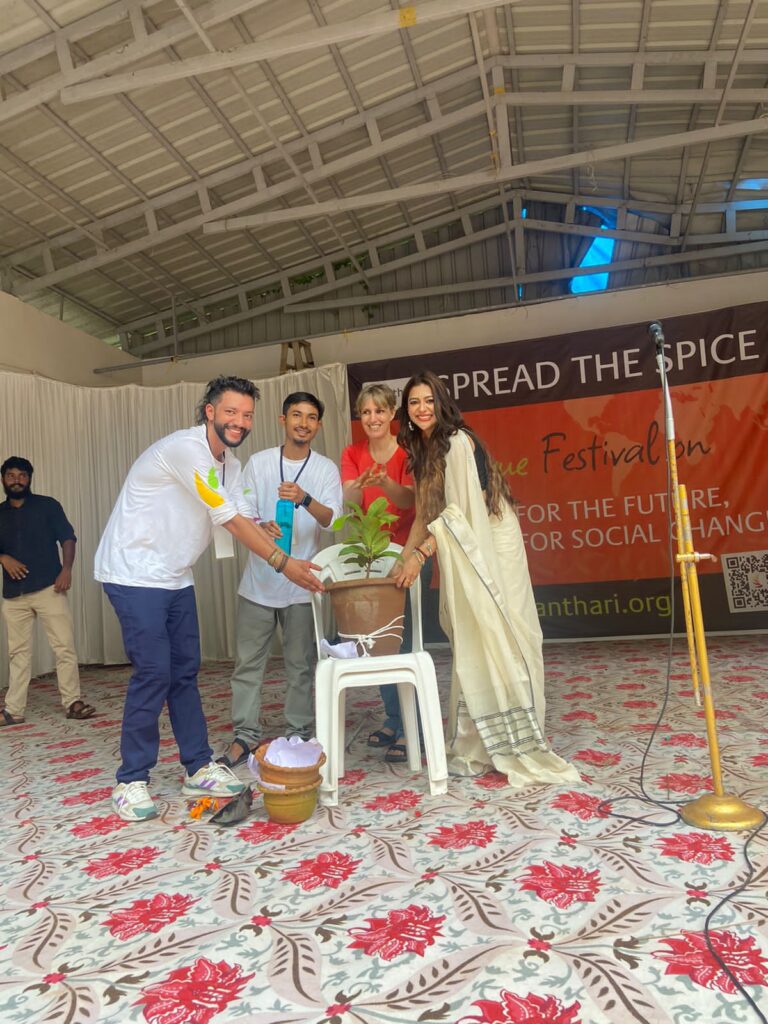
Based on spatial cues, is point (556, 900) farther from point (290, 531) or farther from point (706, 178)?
point (706, 178)

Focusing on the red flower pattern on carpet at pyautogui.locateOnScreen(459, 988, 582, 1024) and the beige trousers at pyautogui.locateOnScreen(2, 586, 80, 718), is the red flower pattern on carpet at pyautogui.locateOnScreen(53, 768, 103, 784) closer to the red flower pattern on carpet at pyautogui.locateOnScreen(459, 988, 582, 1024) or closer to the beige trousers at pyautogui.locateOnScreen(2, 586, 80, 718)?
the beige trousers at pyautogui.locateOnScreen(2, 586, 80, 718)

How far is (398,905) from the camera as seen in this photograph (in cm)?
157

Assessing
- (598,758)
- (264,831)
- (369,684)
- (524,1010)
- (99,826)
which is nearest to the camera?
(524,1010)

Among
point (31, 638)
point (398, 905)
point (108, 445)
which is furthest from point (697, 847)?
point (108, 445)

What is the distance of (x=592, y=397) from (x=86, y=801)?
4320mm

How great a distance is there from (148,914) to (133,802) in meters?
0.70

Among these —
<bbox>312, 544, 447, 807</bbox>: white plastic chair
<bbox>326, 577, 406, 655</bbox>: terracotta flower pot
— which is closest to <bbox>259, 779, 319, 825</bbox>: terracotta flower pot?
<bbox>312, 544, 447, 807</bbox>: white plastic chair

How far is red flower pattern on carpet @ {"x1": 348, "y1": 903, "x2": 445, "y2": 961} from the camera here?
4.57 ft

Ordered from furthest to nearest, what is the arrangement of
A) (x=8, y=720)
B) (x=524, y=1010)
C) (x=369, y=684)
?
(x=8, y=720), (x=369, y=684), (x=524, y=1010)

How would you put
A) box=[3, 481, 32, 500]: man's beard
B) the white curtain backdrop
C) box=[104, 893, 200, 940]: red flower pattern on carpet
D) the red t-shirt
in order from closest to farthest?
box=[104, 893, 200, 940]: red flower pattern on carpet < the red t-shirt < box=[3, 481, 32, 500]: man's beard < the white curtain backdrop

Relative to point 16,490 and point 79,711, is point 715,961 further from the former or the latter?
point 16,490

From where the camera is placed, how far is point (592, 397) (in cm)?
546

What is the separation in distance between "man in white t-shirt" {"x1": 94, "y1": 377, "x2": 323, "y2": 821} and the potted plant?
21 cm

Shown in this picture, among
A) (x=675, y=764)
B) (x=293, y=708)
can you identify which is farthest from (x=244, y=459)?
(x=675, y=764)
